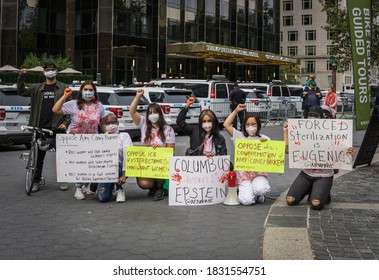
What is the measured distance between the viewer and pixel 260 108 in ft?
81.5

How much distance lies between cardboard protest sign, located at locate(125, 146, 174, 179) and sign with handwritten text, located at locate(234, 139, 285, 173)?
0.98 m

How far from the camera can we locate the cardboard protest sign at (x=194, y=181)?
7.39 meters

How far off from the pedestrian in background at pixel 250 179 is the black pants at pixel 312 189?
0.40 metres

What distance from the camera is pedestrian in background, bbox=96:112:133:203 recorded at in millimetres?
7652

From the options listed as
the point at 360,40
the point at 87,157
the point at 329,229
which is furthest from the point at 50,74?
the point at 360,40

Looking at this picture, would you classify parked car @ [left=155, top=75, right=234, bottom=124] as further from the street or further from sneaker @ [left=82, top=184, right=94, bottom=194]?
sneaker @ [left=82, top=184, right=94, bottom=194]

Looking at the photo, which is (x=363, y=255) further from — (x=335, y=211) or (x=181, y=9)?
(x=181, y=9)

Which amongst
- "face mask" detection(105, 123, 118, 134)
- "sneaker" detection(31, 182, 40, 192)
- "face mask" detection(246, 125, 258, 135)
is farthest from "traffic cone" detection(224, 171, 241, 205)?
"sneaker" detection(31, 182, 40, 192)

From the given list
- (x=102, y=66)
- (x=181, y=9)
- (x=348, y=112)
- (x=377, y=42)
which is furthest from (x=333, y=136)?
(x=181, y=9)

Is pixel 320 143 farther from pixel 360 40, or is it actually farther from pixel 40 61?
pixel 40 61

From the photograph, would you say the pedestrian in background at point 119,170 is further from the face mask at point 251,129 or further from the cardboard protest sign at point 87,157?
the face mask at point 251,129

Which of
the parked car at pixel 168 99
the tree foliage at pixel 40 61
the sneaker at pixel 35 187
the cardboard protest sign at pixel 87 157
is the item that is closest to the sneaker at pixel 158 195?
the cardboard protest sign at pixel 87 157

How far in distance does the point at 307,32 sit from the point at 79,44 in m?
64.0

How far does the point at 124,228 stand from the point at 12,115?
27.0 ft
